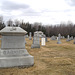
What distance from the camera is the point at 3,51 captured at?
4984mm

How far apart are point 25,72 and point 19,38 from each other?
5.22 ft

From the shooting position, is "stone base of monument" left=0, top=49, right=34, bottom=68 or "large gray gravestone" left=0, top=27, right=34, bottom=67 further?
"large gray gravestone" left=0, top=27, right=34, bottom=67

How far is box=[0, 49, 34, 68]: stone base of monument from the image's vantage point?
481cm

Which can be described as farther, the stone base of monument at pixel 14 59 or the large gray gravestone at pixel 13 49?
the large gray gravestone at pixel 13 49

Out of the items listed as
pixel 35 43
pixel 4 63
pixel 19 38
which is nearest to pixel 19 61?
pixel 4 63

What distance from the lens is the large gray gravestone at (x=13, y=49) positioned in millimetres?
4910

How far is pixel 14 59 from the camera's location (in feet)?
16.1

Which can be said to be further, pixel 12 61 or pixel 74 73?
pixel 12 61

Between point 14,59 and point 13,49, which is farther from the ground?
point 13,49

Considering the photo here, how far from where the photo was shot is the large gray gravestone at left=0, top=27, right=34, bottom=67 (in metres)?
→ 4.91

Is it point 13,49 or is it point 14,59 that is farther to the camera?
point 13,49

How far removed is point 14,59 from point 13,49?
47 cm

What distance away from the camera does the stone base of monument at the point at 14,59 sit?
481 centimetres

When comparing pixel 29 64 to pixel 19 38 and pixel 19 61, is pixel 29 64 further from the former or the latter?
pixel 19 38
